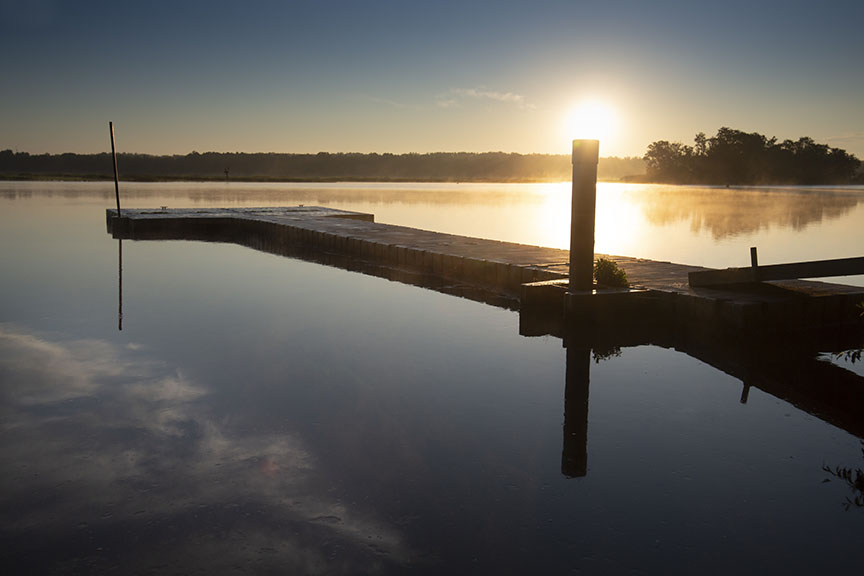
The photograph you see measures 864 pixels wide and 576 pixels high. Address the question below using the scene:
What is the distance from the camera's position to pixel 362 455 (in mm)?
5531

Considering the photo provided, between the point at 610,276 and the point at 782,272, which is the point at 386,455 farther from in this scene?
the point at 782,272

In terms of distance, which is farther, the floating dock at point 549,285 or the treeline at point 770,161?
the treeline at point 770,161

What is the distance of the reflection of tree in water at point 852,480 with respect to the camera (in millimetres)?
4838

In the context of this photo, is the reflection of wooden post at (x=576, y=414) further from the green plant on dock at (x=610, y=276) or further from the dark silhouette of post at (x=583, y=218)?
the green plant on dock at (x=610, y=276)

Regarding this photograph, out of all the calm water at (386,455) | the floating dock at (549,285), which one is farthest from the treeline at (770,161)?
the calm water at (386,455)

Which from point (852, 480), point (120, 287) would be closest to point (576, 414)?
point (852, 480)

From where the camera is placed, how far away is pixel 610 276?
36.1 ft

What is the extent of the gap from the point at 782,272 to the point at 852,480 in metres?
5.07

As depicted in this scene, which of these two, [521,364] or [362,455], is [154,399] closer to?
[362,455]

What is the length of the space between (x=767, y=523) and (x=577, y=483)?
116 cm

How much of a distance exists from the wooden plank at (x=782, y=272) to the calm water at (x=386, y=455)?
1.95 meters

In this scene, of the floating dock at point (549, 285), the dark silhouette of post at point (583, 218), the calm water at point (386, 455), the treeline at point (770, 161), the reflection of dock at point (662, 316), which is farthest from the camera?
the treeline at point (770, 161)

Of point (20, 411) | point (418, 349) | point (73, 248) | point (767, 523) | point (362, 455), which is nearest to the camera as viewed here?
point (767, 523)

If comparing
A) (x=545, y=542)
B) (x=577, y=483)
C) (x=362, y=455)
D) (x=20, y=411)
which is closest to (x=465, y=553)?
(x=545, y=542)
